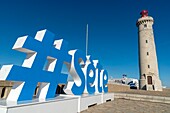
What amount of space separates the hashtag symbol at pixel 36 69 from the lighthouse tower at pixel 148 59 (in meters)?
27.9

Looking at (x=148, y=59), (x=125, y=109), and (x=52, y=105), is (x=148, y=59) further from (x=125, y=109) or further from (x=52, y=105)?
(x=52, y=105)

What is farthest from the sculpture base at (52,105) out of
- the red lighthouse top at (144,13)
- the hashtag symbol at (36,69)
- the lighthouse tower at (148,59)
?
the red lighthouse top at (144,13)

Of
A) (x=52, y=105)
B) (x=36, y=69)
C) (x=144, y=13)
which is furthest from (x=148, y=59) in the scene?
(x=36, y=69)

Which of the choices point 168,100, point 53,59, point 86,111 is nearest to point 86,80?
point 86,111

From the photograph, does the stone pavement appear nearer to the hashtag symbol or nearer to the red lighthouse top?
the hashtag symbol

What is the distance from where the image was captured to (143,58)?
31.8 meters

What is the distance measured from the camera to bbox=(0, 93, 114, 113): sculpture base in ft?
13.2

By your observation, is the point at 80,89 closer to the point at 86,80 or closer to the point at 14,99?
the point at 86,80

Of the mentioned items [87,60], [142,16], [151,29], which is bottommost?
[87,60]

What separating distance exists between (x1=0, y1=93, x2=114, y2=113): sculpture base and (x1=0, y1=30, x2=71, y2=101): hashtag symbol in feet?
1.58

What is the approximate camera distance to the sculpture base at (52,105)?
4.01 m

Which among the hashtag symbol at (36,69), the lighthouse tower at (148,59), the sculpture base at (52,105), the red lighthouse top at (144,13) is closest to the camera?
the sculpture base at (52,105)

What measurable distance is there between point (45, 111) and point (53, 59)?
2.41 metres

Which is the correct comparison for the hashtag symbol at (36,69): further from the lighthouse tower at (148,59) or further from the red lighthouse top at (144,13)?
the red lighthouse top at (144,13)
